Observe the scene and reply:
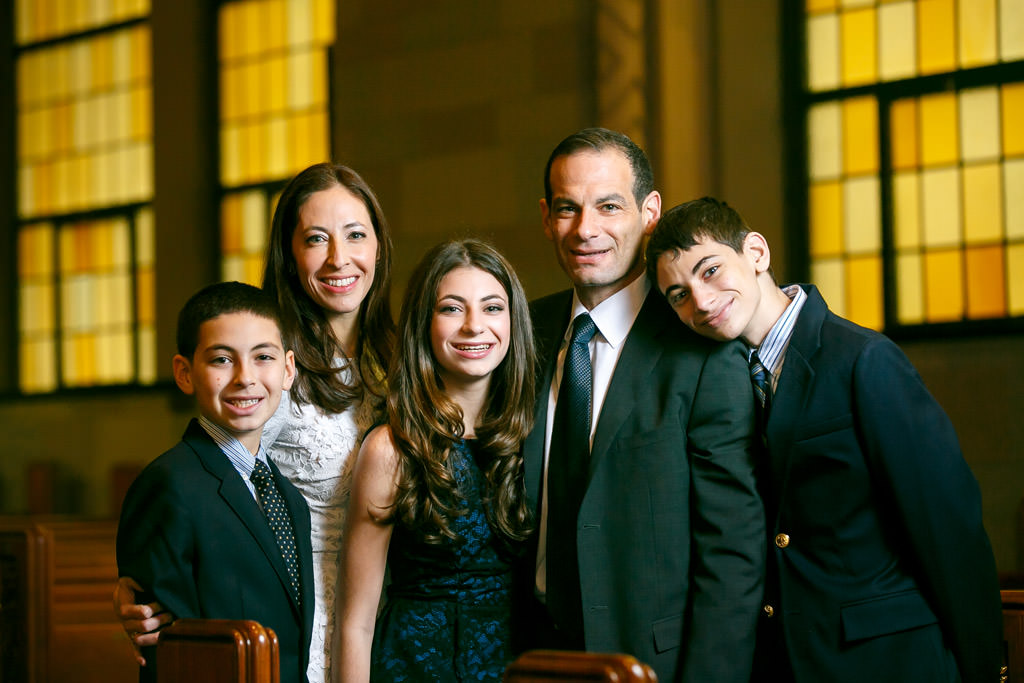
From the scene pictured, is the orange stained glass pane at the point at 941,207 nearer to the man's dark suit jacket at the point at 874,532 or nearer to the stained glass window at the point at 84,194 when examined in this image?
the man's dark suit jacket at the point at 874,532

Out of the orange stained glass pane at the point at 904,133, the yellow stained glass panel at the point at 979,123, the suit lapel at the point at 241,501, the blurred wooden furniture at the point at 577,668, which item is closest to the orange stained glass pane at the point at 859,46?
the orange stained glass pane at the point at 904,133

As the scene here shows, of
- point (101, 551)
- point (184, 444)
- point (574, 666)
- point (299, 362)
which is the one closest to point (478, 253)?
point (299, 362)

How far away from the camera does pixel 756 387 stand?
2.41m

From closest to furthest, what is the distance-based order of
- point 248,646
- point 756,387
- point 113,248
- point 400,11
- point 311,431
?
point 248,646 → point 756,387 → point 311,431 → point 400,11 → point 113,248

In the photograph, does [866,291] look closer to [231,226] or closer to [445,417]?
[445,417]

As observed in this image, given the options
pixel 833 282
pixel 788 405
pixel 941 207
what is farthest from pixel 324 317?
pixel 941 207

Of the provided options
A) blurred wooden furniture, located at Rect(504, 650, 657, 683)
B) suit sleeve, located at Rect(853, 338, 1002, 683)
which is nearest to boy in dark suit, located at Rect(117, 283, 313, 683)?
blurred wooden furniture, located at Rect(504, 650, 657, 683)

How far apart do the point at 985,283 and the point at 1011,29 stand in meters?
1.30

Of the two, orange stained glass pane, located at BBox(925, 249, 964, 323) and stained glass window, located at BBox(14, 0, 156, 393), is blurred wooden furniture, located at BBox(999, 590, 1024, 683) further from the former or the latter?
stained glass window, located at BBox(14, 0, 156, 393)

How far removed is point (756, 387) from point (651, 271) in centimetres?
34

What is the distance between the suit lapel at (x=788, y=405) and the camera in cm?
227

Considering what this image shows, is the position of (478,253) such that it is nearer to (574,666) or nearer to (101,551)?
(574,666)

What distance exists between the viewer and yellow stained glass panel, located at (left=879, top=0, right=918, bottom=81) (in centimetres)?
603

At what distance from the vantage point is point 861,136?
242 inches
